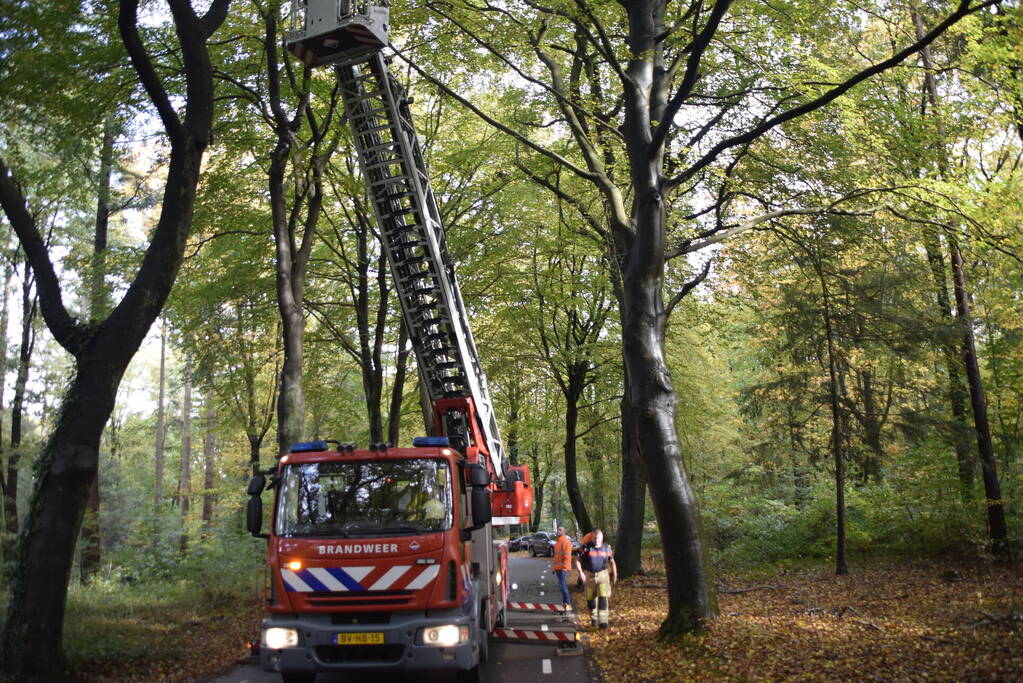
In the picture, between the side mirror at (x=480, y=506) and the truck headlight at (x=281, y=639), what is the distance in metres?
2.17

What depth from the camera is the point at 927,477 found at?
1838 centimetres

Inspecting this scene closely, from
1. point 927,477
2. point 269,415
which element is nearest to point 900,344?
point 927,477

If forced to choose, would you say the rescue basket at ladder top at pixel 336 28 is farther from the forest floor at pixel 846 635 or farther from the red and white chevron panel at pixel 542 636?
the forest floor at pixel 846 635

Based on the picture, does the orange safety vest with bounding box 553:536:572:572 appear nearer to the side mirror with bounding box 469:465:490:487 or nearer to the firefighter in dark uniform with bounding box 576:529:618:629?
the firefighter in dark uniform with bounding box 576:529:618:629

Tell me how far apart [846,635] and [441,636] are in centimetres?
529

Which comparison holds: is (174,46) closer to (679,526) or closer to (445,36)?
(445,36)

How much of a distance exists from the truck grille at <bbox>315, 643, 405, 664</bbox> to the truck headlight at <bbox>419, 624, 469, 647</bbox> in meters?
0.26

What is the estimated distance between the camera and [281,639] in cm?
759

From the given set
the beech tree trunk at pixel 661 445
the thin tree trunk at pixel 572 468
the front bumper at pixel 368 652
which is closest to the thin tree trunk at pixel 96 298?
the front bumper at pixel 368 652

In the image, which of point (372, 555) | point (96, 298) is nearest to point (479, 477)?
point (372, 555)

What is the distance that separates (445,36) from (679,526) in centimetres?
936

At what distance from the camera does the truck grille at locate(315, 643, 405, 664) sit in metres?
7.56

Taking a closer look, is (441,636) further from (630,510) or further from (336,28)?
(630,510)

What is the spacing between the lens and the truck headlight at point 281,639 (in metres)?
7.57
